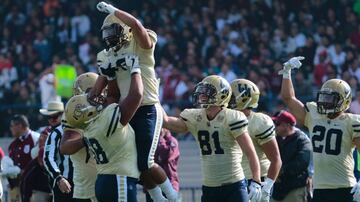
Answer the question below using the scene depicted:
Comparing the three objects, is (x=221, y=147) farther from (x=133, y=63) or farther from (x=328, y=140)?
(x=133, y=63)

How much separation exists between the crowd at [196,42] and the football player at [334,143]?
25.4ft

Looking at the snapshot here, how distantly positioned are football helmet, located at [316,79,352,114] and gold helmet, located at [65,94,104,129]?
7.47ft

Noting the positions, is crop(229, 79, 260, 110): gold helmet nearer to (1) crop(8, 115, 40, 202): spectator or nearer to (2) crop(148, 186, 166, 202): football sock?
(2) crop(148, 186, 166, 202): football sock

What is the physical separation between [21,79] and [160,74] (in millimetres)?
3018

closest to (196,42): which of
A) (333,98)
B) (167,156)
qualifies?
(167,156)

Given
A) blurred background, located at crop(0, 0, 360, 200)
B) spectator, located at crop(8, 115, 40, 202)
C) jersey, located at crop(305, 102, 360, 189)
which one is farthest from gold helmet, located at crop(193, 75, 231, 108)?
blurred background, located at crop(0, 0, 360, 200)

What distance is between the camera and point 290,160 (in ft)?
44.8

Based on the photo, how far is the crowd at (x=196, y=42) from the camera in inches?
803

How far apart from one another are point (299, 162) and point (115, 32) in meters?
4.07

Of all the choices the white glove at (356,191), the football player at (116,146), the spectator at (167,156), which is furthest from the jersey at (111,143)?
the spectator at (167,156)

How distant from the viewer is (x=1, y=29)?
24.7 metres

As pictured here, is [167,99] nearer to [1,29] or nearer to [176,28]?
[176,28]

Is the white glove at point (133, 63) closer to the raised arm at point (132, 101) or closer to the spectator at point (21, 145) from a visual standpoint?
the raised arm at point (132, 101)

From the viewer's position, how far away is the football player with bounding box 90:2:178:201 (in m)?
10.3
